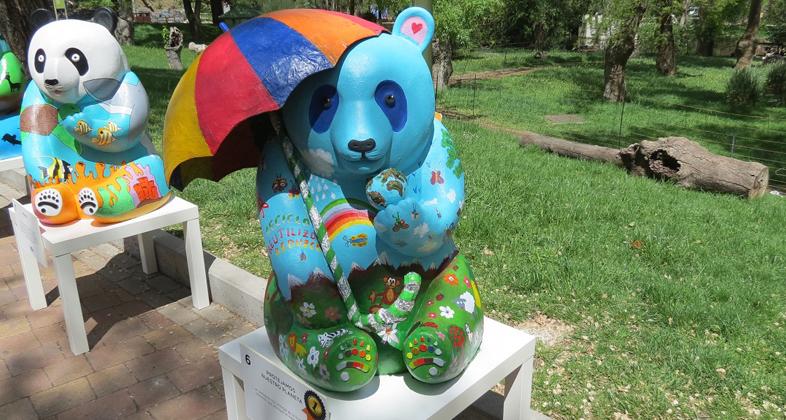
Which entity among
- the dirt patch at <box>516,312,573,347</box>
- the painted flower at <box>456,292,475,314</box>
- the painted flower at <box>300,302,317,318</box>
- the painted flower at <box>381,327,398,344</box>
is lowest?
the dirt patch at <box>516,312,573,347</box>

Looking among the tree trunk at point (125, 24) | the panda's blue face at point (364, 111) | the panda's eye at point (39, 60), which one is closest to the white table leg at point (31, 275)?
the panda's eye at point (39, 60)

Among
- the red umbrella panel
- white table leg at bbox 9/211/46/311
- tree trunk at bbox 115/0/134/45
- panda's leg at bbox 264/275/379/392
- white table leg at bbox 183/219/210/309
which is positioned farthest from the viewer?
tree trunk at bbox 115/0/134/45

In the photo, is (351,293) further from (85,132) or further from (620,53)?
→ (620,53)

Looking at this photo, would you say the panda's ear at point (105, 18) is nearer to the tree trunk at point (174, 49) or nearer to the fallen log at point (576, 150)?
the fallen log at point (576, 150)

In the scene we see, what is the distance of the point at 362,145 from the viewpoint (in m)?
1.63

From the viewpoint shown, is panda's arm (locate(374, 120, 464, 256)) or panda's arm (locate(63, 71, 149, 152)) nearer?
panda's arm (locate(374, 120, 464, 256))

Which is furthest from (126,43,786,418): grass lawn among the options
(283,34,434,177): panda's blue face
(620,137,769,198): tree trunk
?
(283,34,434,177): panda's blue face

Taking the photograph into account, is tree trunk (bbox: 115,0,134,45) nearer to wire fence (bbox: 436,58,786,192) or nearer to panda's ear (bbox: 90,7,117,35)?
wire fence (bbox: 436,58,786,192)

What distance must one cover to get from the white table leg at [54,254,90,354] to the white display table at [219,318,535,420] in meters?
1.45

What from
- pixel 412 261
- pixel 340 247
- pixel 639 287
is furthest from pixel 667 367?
pixel 340 247

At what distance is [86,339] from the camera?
3463mm

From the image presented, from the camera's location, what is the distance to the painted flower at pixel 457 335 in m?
1.86

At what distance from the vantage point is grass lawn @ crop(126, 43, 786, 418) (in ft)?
9.44

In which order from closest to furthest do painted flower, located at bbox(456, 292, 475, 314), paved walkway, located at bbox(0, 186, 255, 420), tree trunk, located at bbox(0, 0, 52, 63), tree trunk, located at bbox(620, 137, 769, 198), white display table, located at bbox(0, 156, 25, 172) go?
painted flower, located at bbox(456, 292, 475, 314), paved walkway, located at bbox(0, 186, 255, 420), white display table, located at bbox(0, 156, 25, 172), tree trunk, located at bbox(620, 137, 769, 198), tree trunk, located at bbox(0, 0, 52, 63)
